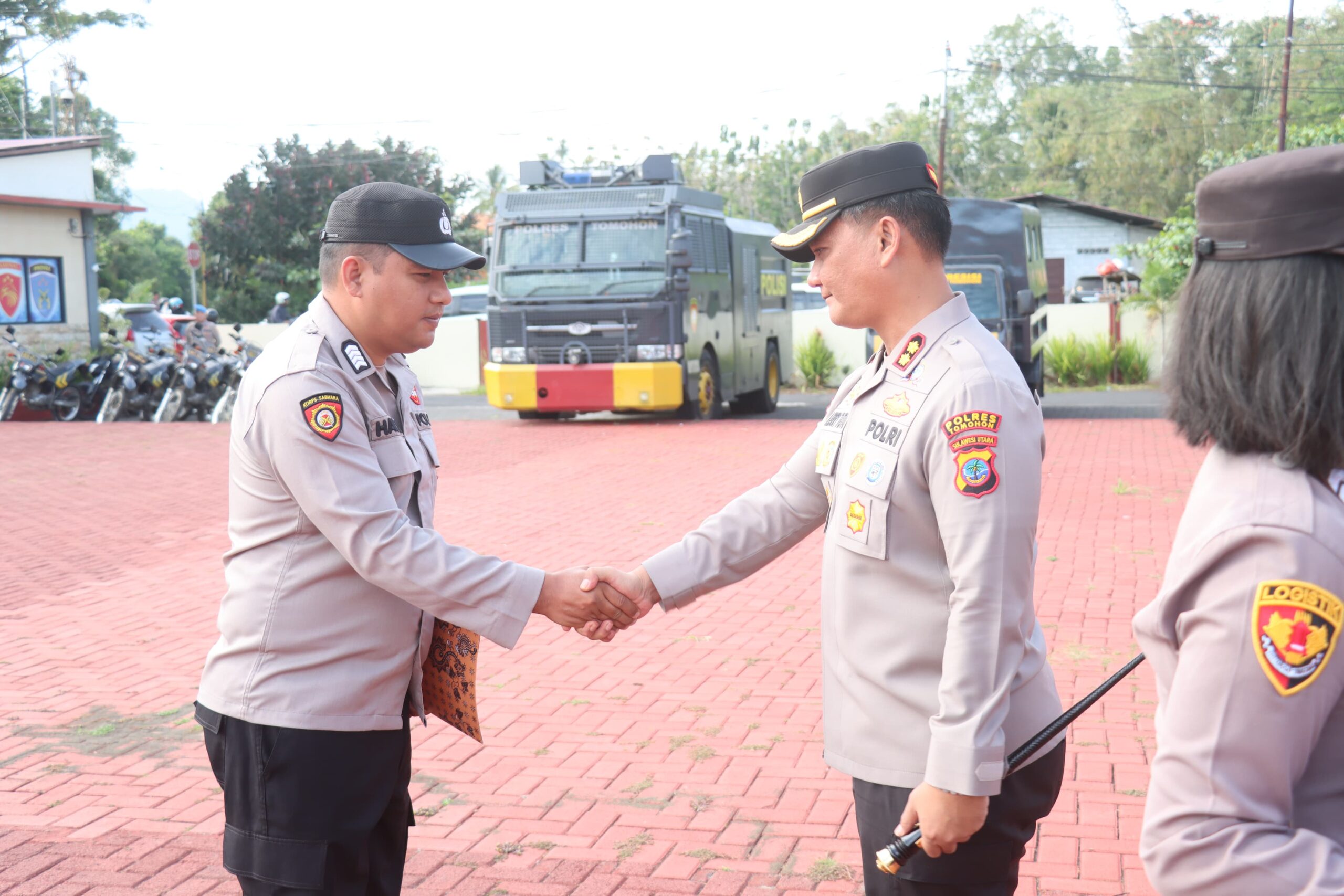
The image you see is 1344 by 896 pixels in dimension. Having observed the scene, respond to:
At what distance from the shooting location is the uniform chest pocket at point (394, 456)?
281cm

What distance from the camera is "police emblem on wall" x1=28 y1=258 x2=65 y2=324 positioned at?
2216 centimetres

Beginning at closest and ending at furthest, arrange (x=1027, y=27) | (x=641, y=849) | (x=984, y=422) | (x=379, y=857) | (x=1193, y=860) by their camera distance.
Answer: (x=1193, y=860), (x=984, y=422), (x=379, y=857), (x=641, y=849), (x=1027, y=27)

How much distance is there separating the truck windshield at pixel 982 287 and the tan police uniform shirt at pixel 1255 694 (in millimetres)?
17230

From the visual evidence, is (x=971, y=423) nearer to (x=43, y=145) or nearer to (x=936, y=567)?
(x=936, y=567)

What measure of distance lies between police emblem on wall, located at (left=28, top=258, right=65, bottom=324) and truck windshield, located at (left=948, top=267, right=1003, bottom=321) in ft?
48.6

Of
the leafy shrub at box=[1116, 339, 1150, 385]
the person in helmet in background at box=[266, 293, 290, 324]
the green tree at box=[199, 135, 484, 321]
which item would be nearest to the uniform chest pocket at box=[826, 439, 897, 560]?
the person in helmet in background at box=[266, 293, 290, 324]

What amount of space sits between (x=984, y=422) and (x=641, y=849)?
240 centimetres

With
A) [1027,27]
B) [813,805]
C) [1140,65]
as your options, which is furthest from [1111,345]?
[1027,27]

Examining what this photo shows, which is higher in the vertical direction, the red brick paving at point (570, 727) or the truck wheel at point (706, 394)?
the truck wheel at point (706, 394)

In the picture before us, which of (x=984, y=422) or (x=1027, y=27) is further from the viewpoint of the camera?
(x=1027, y=27)

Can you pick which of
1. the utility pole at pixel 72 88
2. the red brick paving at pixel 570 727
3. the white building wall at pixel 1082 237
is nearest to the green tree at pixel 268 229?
the utility pole at pixel 72 88

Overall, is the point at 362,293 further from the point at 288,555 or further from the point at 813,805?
the point at 813,805

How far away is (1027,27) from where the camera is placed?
2736 inches

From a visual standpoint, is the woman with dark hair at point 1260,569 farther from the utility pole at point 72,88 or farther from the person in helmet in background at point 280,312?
the utility pole at point 72,88
